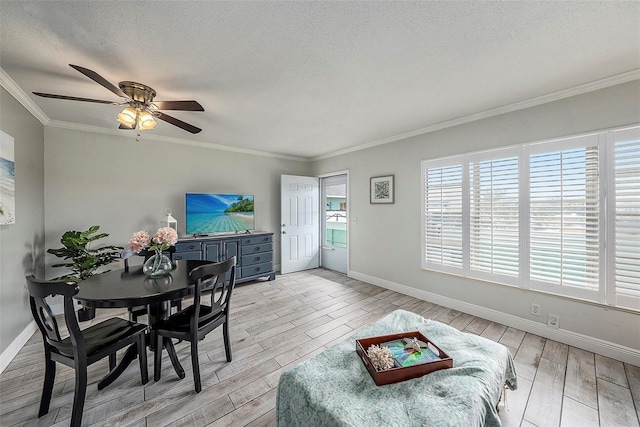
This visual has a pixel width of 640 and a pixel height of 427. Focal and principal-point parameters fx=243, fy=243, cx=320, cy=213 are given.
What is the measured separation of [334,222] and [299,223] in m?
0.78

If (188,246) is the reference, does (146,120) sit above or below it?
above

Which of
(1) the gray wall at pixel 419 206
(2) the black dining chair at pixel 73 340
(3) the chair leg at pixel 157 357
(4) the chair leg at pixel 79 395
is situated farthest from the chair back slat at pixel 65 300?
(1) the gray wall at pixel 419 206

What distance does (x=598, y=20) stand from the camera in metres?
1.50

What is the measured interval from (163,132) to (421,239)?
13.6 ft

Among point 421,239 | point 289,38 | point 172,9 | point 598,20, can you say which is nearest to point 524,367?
point 421,239

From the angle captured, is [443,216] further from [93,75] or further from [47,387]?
[47,387]

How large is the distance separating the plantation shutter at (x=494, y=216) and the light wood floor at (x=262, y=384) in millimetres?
716

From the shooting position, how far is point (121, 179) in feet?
11.7

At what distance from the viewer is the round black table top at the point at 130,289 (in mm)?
1575

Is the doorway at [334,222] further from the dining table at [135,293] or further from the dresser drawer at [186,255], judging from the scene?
the dining table at [135,293]

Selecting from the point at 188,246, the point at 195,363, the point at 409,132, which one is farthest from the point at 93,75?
the point at 409,132

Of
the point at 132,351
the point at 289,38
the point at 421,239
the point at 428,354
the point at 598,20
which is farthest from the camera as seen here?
the point at 421,239

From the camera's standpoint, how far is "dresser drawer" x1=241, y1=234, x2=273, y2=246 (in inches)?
167

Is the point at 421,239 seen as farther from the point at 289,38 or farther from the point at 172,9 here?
the point at 172,9
